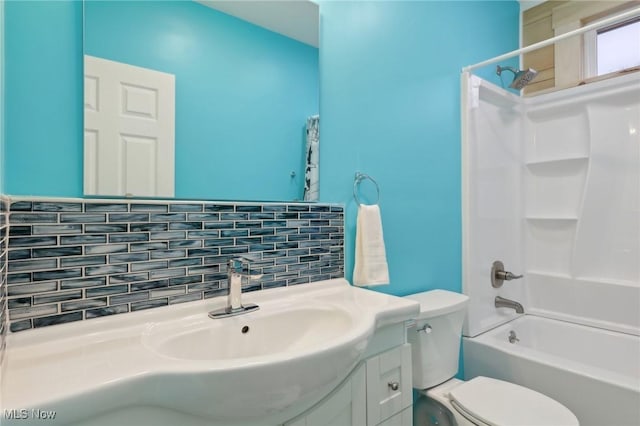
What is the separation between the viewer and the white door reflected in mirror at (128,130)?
2.84ft

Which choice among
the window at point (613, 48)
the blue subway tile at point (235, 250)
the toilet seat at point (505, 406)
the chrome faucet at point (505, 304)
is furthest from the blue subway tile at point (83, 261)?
the window at point (613, 48)

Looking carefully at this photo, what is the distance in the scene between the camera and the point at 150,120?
976 mm

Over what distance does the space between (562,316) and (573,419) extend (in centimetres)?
116

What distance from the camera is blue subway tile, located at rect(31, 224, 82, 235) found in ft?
2.50

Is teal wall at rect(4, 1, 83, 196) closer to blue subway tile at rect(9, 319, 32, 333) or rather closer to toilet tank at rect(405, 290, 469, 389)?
blue subway tile at rect(9, 319, 32, 333)

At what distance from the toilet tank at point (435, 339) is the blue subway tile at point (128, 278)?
994 mm

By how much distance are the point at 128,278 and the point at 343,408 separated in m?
0.66

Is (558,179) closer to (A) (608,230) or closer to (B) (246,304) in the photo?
(A) (608,230)

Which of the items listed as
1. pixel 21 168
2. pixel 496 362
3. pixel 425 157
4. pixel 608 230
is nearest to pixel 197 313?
pixel 21 168

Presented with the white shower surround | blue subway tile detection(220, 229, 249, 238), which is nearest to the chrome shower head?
the white shower surround

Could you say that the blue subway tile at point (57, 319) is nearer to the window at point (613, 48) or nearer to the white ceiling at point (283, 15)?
the white ceiling at point (283, 15)

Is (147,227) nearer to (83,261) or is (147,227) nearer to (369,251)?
(83,261)

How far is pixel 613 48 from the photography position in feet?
7.36

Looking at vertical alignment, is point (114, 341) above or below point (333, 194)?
below
